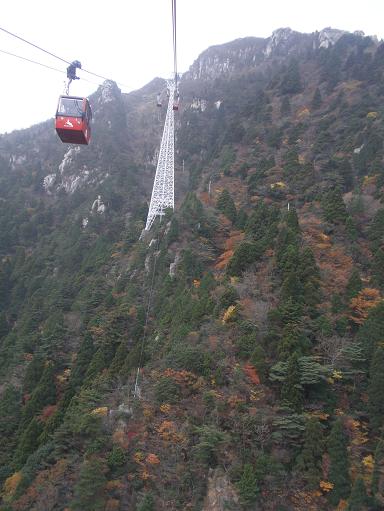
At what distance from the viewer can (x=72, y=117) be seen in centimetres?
1750

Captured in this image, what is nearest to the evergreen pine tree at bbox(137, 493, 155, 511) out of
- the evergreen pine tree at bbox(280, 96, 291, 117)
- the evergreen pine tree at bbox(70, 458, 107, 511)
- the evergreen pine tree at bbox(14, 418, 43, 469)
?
the evergreen pine tree at bbox(70, 458, 107, 511)

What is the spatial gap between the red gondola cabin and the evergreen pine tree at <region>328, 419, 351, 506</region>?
1491cm

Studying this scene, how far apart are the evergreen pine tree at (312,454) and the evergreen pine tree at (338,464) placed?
399 millimetres

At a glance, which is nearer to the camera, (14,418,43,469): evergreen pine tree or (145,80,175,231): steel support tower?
(14,418,43,469): evergreen pine tree

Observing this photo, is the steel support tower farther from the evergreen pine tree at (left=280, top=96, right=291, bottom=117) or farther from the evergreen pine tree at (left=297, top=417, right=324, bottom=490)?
the evergreen pine tree at (left=297, top=417, right=324, bottom=490)

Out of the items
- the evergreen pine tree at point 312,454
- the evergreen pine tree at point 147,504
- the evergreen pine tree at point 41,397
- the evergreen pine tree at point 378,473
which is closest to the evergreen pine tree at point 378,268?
the evergreen pine tree at point 378,473

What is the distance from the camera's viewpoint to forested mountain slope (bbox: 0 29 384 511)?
17.1m

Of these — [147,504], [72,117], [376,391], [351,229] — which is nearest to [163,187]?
[351,229]

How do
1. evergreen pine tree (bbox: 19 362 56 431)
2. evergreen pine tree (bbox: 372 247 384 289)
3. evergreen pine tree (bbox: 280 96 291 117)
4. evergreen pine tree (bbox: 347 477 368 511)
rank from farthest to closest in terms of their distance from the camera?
evergreen pine tree (bbox: 280 96 291 117) → evergreen pine tree (bbox: 19 362 56 431) → evergreen pine tree (bbox: 372 247 384 289) → evergreen pine tree (bbox: 347 477 368 511)

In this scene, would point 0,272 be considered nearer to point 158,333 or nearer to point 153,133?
point 158,333

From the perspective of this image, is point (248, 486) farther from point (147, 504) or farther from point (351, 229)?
point (351, 229)

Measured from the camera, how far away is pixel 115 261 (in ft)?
140

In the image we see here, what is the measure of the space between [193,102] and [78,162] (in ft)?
74.7

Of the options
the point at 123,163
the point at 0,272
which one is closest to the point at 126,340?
the point at 0,272
